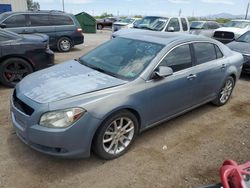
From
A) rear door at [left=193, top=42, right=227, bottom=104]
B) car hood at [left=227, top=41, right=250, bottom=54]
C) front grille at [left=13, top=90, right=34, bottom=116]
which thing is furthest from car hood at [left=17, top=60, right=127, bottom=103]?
car hood at [left=227, top=41, right=250, bottom=54]

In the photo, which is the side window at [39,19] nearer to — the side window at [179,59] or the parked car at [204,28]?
the side window at [179,59]

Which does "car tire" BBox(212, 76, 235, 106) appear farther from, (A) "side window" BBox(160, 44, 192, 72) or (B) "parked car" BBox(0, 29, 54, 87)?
(B) "parked car" BBox(0, 29, 54, 87)

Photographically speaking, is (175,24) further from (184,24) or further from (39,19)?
(39,19)

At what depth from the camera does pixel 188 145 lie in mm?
3881

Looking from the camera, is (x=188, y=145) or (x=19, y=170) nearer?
(x=19, y=170)

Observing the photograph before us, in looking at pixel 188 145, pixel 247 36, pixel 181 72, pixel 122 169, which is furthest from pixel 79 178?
pixel 247 36

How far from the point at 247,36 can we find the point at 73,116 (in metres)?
7.87

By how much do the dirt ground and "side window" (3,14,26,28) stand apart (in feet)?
21.5

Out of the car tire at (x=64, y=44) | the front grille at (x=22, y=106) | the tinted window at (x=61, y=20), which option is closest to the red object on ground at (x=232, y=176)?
the front grille at (x=22, y=106)

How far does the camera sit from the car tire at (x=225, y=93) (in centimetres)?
526

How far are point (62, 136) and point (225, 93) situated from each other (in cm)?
381

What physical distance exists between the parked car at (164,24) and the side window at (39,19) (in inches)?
A: 150

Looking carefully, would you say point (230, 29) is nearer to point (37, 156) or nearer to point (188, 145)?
point (188, 145)

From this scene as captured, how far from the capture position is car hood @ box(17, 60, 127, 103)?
10.1 feet
